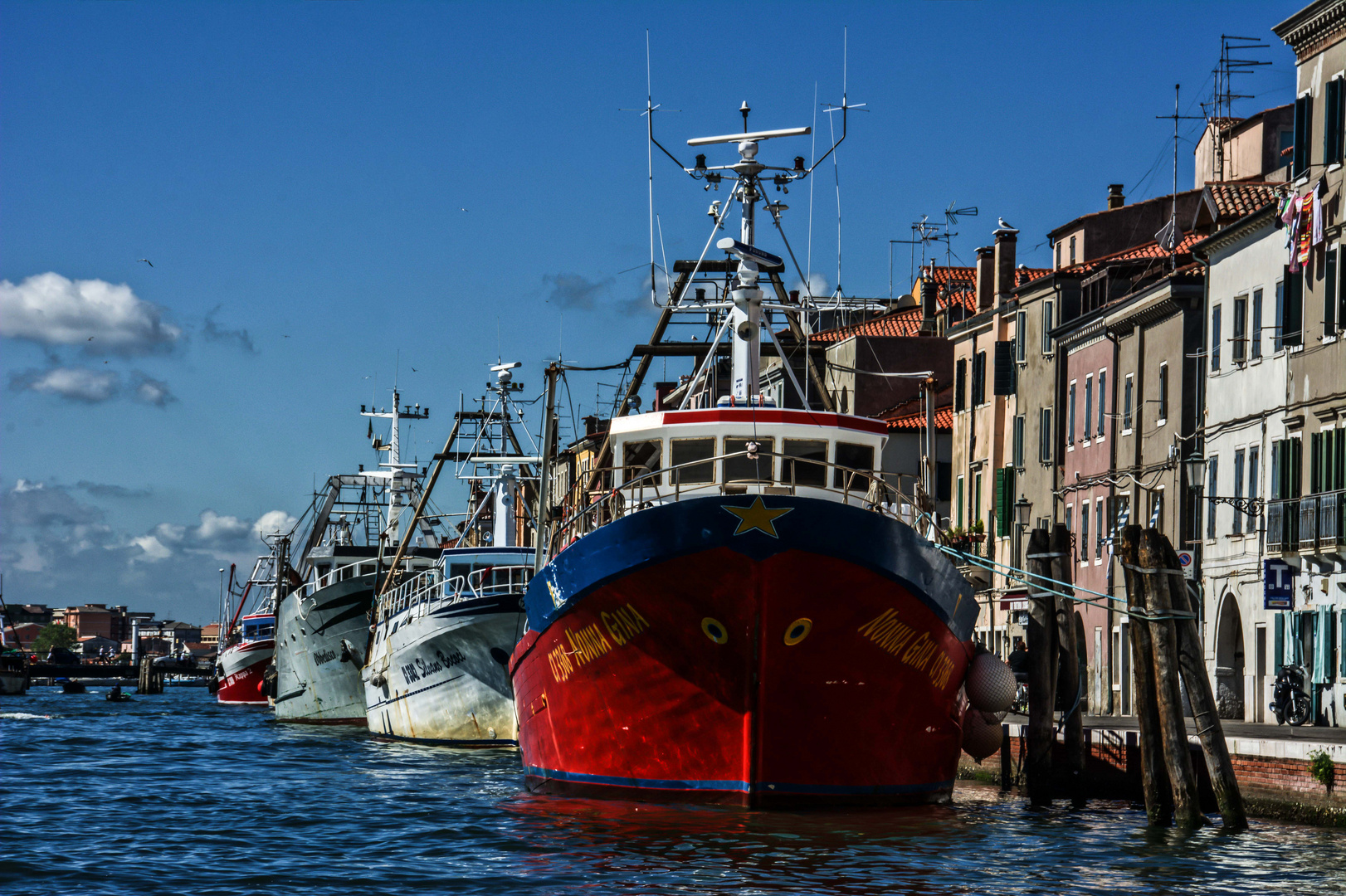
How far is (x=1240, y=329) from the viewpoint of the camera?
40094 mm

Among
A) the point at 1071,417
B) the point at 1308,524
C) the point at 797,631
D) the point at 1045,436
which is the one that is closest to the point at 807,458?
the point at 797,631

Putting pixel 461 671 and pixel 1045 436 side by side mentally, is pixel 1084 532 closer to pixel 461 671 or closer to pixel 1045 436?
pixel 1045 436

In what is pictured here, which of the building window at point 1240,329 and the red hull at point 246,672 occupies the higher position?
the building window at point 1240,329

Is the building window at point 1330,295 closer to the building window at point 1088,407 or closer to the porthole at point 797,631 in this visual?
the building window at point 1088,407

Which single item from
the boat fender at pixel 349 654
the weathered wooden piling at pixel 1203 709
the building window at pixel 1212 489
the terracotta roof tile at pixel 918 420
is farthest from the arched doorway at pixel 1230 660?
the boat fender at pixel 349 654

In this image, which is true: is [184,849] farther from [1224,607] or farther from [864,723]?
[1224,607]

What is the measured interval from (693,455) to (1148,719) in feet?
22.4

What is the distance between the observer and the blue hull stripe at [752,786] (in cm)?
2328

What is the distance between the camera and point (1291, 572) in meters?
36.3

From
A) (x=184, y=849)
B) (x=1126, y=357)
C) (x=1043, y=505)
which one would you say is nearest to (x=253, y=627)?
(x=1043, y=505)

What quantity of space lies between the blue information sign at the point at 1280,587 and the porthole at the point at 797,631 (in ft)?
53.2

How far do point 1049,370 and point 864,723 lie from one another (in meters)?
29.4

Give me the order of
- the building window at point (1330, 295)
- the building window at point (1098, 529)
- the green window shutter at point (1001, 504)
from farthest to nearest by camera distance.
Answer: the green window shutter at point (1001, 504) → the building window at point (1098, 529) → the building window at point (1330, 295)

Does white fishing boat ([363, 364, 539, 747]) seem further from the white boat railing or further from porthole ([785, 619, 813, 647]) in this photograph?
porthole ([785, 619, 813, 647])
